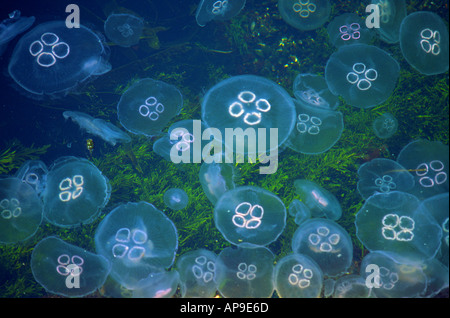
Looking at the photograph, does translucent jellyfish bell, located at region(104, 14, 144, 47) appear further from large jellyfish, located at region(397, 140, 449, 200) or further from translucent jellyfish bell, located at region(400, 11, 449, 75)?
large jellyfish, located at region(397, 140, 449, 200)

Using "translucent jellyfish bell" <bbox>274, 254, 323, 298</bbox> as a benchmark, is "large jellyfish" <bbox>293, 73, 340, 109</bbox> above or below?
above

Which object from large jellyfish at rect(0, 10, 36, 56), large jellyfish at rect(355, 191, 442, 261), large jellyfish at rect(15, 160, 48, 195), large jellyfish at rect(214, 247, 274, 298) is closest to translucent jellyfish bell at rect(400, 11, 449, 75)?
large jellyfish at rect(355, 191, 442, 261)

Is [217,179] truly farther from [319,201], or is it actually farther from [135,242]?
[319,201]

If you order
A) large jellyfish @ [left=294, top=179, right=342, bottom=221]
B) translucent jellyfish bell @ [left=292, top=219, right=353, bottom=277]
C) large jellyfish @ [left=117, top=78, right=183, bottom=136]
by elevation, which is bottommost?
translucent jellyfish bell @ [left=292, top=219, right=353, bottom=277]

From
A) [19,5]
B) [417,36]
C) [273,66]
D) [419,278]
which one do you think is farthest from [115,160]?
[417,36]

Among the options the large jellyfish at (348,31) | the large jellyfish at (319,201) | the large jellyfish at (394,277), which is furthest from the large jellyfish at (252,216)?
the large jellyfish at (348,31)
